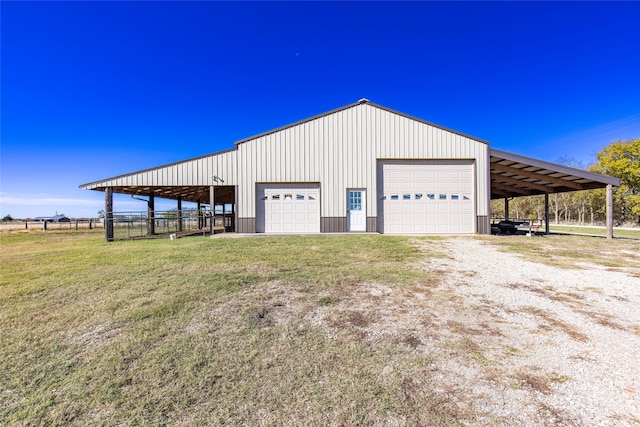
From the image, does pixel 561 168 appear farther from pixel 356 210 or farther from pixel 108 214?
pixel 108 214

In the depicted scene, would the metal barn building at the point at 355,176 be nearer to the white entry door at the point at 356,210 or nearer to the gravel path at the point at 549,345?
the white entry door at the point at 356,210

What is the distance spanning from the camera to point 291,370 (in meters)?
2.22

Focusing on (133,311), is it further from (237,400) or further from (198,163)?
(198,163)

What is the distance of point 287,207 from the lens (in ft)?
42.1

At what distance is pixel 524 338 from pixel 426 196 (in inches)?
420

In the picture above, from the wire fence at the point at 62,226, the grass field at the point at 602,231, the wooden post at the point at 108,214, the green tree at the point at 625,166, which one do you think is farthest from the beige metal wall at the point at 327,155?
the green tree at the point at 625,166

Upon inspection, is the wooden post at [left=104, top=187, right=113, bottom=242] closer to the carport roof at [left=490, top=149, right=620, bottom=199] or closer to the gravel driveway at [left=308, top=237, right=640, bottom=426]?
the gravel driveway at [left=308, top=237, right=640, bottom=426]

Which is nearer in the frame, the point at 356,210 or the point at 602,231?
the point at 356,210

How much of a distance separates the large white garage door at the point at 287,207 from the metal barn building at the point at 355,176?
1.8 inches

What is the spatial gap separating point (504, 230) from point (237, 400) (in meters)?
16.4

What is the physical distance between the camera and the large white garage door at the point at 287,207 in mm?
12797

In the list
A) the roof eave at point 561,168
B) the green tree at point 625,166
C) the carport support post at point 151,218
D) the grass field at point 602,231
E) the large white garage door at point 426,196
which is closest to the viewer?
the roof eave at point 561,168

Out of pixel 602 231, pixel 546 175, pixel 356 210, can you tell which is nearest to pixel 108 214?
pixel 356 210

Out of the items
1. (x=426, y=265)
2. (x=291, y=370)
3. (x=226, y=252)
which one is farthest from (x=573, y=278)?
(x=226, y=252)
